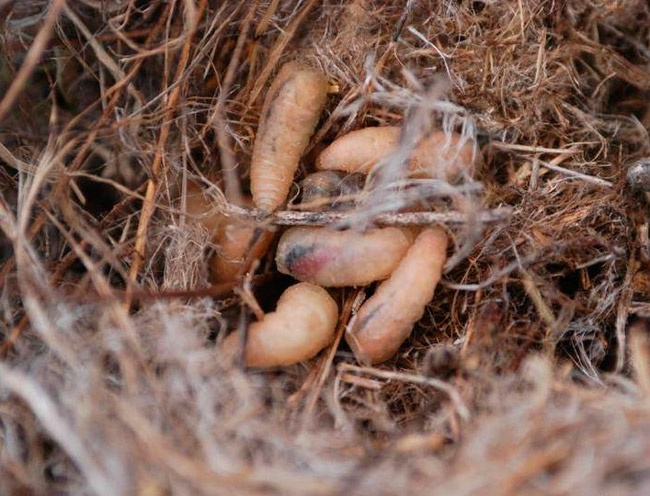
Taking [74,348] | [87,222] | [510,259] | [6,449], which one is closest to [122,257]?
[87,222]

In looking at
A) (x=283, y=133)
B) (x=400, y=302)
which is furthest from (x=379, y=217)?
(x=283, y=133)

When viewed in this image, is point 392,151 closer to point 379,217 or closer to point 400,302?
point 379,217

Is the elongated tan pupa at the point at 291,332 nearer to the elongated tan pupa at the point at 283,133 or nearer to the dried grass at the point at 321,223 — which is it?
the dried grass at the point at 321,223

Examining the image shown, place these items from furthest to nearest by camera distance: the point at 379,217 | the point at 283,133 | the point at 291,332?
the point at 283,133
the point at 379,217
the point at 291,332

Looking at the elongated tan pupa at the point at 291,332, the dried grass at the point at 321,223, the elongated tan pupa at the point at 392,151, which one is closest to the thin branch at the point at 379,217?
the dried grass at the point at 321,223

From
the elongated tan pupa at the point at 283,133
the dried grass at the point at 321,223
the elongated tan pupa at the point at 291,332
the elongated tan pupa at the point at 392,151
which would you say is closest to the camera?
the dried grass at the point at 321,223

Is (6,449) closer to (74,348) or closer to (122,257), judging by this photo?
(74,348)
